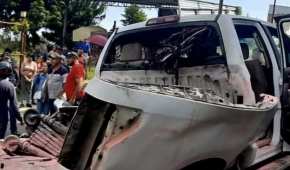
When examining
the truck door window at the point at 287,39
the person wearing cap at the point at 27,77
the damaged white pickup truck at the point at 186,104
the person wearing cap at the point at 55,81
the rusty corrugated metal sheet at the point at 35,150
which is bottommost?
the person wearing cap at the point at 27,77

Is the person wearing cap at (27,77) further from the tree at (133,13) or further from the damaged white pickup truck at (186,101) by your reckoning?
the tree at (133,13)

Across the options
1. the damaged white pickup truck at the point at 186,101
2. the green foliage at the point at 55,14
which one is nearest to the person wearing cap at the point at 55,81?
the damaged white pickup truck at the point at 186,101

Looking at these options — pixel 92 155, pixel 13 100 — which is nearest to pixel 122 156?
pixel 92 155

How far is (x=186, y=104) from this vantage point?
3559 mm

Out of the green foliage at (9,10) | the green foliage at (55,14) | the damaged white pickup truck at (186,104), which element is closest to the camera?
the damaged white pickup truck at (186,104)

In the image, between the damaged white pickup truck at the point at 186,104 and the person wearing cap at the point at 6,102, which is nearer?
the damaged white pickup truck at the point at 186,104

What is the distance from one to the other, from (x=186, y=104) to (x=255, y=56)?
215 centimetres

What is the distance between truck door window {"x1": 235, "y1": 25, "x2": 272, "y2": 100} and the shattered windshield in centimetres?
35

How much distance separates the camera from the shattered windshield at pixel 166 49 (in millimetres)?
4914

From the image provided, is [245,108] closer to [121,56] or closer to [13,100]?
[121,56]

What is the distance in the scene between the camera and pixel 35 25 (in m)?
43.4

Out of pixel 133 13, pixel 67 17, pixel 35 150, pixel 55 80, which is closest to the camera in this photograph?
pixel 35 150

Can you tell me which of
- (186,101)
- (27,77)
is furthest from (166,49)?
(27,77)

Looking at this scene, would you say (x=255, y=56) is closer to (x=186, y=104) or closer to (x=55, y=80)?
(x=186, y=104)
